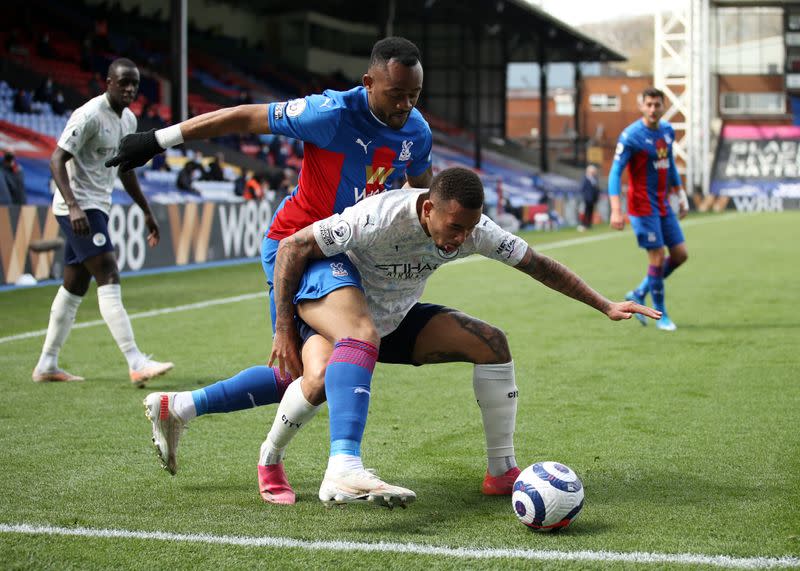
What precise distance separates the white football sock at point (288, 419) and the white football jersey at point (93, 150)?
11.5 ft

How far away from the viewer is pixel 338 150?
16.1ft

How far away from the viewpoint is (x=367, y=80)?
478 centimetres

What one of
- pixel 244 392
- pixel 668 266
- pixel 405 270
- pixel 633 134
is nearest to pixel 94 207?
pixel 244 392

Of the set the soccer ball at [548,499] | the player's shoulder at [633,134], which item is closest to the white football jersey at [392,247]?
the soccer ball at [548,499]

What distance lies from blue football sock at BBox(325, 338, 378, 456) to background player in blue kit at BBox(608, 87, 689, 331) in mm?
6830

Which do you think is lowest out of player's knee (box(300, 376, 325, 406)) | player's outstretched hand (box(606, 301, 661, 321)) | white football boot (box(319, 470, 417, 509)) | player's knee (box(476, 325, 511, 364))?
white football boot (box(319, 470, 417, 509))

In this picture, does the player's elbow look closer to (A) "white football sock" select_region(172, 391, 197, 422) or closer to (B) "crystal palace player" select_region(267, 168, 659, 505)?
(B) "crystal palace player" select_region(267, 168, 659, 505)

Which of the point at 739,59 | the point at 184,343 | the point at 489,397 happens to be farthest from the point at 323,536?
the point at 739,59

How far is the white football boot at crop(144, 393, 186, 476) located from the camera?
484cm

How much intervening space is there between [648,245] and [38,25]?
23617 mm

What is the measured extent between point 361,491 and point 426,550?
0.30 metres

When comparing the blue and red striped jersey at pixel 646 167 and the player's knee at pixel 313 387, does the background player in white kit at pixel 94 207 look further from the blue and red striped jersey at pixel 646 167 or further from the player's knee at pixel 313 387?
the blue and red striped jersey at pixel 646 167

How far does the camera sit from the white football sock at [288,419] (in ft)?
14.8

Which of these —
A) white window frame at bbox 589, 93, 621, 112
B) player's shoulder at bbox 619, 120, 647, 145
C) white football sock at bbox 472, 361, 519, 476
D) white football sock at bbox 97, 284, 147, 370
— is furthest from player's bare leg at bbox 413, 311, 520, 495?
white window frame at bbox 589, 93, 621, 112
